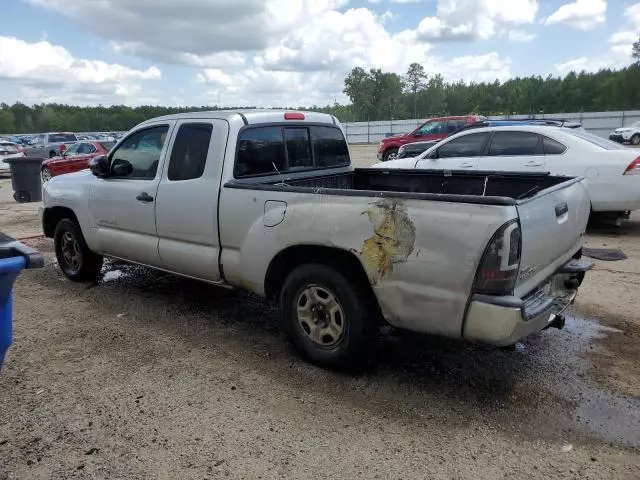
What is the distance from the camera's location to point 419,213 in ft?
10.4

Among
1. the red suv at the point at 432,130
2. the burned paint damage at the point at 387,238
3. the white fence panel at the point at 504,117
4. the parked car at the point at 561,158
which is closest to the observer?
the burned paint damage at the point at 387,238

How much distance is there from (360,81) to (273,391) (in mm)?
99422

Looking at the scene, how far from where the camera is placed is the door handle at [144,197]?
4.87m

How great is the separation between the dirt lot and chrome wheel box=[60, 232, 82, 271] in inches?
39.3

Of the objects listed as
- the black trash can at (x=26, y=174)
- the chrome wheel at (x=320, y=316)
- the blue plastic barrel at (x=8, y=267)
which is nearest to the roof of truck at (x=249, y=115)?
the chrome wheel at (x=320, y=316)

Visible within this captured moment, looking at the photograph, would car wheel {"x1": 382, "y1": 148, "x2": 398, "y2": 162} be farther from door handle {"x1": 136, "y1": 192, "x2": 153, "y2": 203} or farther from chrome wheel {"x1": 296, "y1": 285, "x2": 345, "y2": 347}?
chrome wheel {"x1": 296, "y1": 285, "x2": 345, "y2": 347}

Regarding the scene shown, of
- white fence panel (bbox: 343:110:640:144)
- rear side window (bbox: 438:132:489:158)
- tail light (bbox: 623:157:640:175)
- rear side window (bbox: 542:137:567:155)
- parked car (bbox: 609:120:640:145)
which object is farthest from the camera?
white fence panel (bbox: 343:110:640:144)

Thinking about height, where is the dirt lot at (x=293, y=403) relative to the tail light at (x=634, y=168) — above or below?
below

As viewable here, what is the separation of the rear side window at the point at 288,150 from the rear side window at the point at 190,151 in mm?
330

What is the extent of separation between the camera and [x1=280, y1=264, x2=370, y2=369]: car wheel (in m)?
3.58

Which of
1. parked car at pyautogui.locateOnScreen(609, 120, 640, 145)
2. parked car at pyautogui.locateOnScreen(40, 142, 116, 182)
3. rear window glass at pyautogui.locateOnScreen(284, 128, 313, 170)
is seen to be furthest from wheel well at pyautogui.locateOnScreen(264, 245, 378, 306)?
parked car at pyautogui.locateOnScreen(609, 120, 640, 145)

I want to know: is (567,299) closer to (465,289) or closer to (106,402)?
(465,289)

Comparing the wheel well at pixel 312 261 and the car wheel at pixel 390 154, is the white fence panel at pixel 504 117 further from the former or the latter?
the wheel well at pixel 312 261

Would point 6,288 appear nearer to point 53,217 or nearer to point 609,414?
point 609,414
